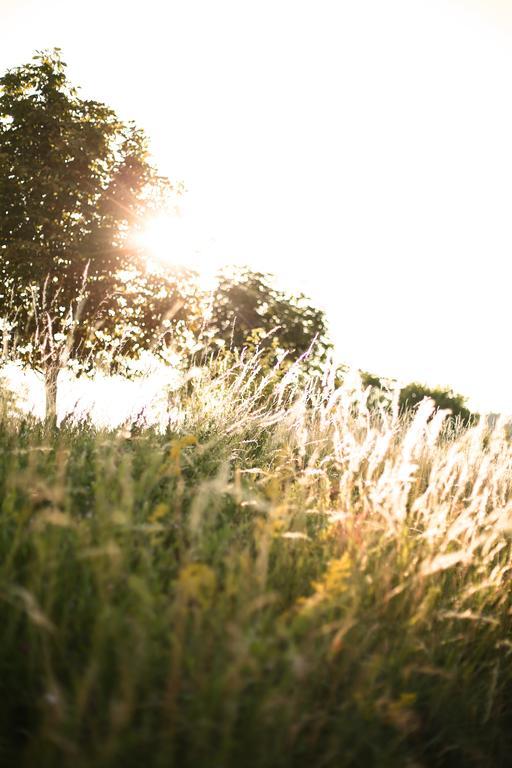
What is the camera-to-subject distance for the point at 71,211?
12172mm

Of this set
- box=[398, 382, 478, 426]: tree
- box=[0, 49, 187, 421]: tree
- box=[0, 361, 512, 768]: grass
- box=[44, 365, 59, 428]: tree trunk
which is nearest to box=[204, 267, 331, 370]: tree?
box=[0, 49, 187, 421]: tree

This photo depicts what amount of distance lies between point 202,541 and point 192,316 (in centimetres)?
1057

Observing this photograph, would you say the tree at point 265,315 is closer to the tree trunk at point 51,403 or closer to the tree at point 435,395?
the tree at point 435,395

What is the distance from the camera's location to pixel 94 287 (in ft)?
39.4

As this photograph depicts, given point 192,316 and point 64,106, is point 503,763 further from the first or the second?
point 64,106

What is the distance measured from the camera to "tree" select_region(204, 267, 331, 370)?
11.7 meters

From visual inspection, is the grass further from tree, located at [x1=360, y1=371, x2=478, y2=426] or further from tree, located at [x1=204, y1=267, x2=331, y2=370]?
tree, located at [x1=360, y1=371, x2=478, y2=426]

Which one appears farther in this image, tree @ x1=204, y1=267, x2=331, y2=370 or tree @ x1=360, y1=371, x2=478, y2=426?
tree @ x1=360, y1=371, x2=478, y2=426

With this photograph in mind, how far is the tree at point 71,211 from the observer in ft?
38.2

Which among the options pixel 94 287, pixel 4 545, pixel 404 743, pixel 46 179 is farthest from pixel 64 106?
pixel 404 743

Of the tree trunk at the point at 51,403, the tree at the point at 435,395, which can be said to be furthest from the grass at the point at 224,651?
the tree at the point at 435,395

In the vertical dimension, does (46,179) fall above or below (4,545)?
above

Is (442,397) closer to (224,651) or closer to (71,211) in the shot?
(71,211)

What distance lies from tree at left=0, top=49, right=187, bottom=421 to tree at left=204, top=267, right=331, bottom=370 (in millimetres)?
1031
